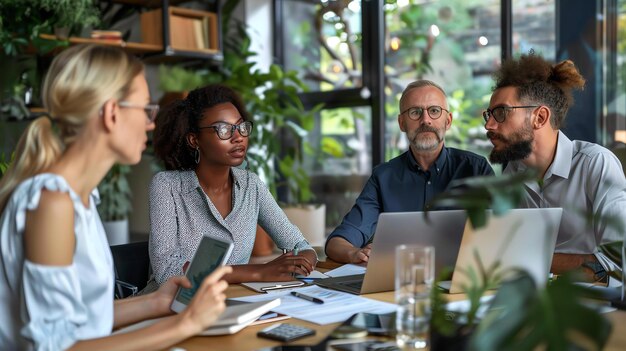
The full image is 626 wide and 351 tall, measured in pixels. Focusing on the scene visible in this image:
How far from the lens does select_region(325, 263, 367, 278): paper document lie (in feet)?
7.25

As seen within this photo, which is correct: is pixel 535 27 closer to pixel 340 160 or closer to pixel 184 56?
pixel 340 160

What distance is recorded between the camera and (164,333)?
1.35 m

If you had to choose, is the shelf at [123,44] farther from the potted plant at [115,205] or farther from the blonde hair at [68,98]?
the blonde hair at [68,98]

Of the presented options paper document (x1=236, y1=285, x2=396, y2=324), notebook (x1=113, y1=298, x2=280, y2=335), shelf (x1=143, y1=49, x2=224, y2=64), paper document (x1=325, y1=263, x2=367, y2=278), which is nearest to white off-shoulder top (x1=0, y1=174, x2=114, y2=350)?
notebook (x1=113, y1=298, x2=280, y2=335)

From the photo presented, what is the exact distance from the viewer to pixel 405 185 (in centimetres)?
286

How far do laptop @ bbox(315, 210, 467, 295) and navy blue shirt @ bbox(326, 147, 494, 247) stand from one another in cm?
85

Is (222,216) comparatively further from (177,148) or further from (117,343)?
(117,343)

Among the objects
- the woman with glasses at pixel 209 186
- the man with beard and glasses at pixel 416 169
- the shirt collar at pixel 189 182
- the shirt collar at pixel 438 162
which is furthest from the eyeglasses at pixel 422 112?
the shirt collar at pixel 189 182

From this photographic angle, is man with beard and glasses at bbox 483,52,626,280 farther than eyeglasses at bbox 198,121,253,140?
No

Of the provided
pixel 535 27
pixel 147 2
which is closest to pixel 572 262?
pixel 535 27

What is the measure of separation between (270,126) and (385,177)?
118 inches

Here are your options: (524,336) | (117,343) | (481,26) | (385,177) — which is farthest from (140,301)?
(481,26)

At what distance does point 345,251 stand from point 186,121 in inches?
31.0

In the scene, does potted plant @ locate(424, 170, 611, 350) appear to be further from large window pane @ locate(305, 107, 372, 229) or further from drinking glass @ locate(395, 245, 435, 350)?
large window pane @ locate(305, 107, 372, 229)
